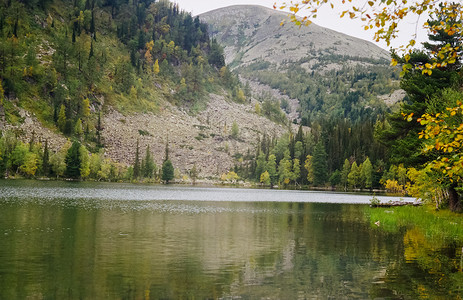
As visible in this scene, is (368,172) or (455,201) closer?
(455,201)

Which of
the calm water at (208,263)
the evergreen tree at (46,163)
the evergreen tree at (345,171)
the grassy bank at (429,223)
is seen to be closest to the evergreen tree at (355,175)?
the evergreen tree at (345,171)

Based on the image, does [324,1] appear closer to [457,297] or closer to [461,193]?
[457,297]

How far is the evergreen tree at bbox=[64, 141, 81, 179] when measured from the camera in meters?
169

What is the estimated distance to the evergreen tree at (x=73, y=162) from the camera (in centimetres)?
16912

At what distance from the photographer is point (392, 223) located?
4522 cm

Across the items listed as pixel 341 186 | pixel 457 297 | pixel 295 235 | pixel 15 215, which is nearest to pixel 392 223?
pixel 295 235

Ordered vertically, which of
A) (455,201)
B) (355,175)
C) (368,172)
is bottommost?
(455,201)

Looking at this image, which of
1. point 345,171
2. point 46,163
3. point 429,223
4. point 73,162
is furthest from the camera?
point 345,171

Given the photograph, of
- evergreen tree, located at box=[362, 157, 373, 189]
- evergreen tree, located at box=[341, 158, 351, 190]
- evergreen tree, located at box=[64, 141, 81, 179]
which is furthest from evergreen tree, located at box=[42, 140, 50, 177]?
evergreen tree, located at box=[362, 157, 373, 189]

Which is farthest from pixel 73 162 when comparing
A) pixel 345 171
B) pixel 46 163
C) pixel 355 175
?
pixel 355 175

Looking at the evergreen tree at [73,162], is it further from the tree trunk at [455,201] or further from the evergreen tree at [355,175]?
the tree trunk at [455,201]

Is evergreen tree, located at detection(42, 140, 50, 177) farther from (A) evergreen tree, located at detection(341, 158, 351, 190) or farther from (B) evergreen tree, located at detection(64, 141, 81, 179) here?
(A) evergreen tree, located at detection(341, 158, 351, 190)

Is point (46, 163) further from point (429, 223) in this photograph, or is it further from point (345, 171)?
point (429, 223)

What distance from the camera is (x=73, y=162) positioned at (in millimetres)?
171000
